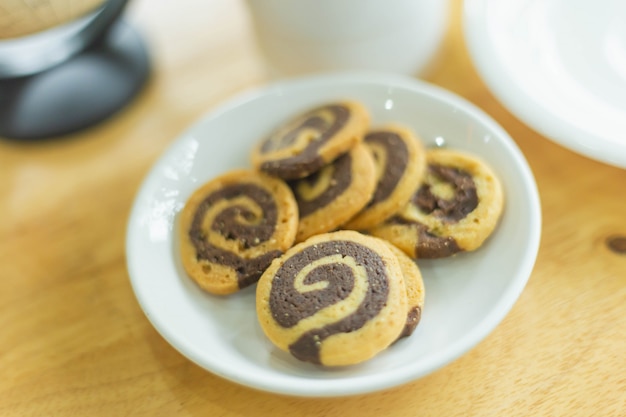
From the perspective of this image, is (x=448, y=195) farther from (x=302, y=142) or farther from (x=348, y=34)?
(x=348, y=34)

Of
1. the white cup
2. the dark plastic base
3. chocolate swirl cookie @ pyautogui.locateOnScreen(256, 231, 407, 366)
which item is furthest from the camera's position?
the dark plastic base

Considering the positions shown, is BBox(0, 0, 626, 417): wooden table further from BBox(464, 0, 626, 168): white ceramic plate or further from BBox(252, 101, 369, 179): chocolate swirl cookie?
BBox(252, 101, 369, 179): chocolate swirl cookie

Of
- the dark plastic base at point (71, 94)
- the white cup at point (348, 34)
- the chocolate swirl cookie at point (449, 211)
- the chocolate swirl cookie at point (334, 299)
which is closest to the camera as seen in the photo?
the chocolate swirl cookie at point (334, 299)

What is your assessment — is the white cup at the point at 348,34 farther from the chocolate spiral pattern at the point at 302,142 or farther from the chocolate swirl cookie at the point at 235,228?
the chocolate swirl cookie at the point at 235,228

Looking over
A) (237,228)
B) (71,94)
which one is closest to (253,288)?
(237,228)

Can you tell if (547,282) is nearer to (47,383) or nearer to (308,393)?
(308,393)

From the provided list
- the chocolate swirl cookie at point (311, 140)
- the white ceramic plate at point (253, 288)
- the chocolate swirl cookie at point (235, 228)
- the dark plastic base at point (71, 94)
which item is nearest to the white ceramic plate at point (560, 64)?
the white ceramic plate at point (253, 288)

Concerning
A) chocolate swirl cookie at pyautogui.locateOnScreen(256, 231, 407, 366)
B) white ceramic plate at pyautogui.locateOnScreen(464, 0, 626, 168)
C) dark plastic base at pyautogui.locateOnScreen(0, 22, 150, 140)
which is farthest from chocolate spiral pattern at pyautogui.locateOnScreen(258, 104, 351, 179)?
dark plastic base at pyautogui.locateOnScreen(0, 22, 150, 140)
